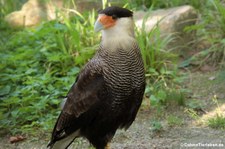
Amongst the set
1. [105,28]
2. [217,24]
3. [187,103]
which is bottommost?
[187,103]

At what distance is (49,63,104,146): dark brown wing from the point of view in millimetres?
3322

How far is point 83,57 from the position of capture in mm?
5301

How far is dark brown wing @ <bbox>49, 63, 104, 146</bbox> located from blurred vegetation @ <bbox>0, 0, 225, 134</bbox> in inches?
37.7

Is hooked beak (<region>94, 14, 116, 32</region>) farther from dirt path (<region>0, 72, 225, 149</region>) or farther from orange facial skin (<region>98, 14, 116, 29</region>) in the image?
dirt path (<region>0, 72, 225, 149</region>)

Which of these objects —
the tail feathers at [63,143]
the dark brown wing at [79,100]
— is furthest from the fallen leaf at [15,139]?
the dark brown wing at [79,100]

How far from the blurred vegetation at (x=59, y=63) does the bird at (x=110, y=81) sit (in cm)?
112

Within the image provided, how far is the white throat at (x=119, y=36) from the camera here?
129 inches

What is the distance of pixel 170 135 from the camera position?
166 inches

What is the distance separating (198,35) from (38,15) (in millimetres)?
2358

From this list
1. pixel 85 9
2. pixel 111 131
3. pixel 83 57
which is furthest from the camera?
pixel 85 9

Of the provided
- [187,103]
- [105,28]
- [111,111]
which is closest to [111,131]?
[111,111]

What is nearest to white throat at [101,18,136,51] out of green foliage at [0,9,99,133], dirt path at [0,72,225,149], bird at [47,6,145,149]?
bird at [47,6,145,149]

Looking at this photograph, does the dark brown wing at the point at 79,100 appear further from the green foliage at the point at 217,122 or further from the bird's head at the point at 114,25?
the green foliage at the point at 217,122

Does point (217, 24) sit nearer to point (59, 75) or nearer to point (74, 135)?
point (59, 75)
